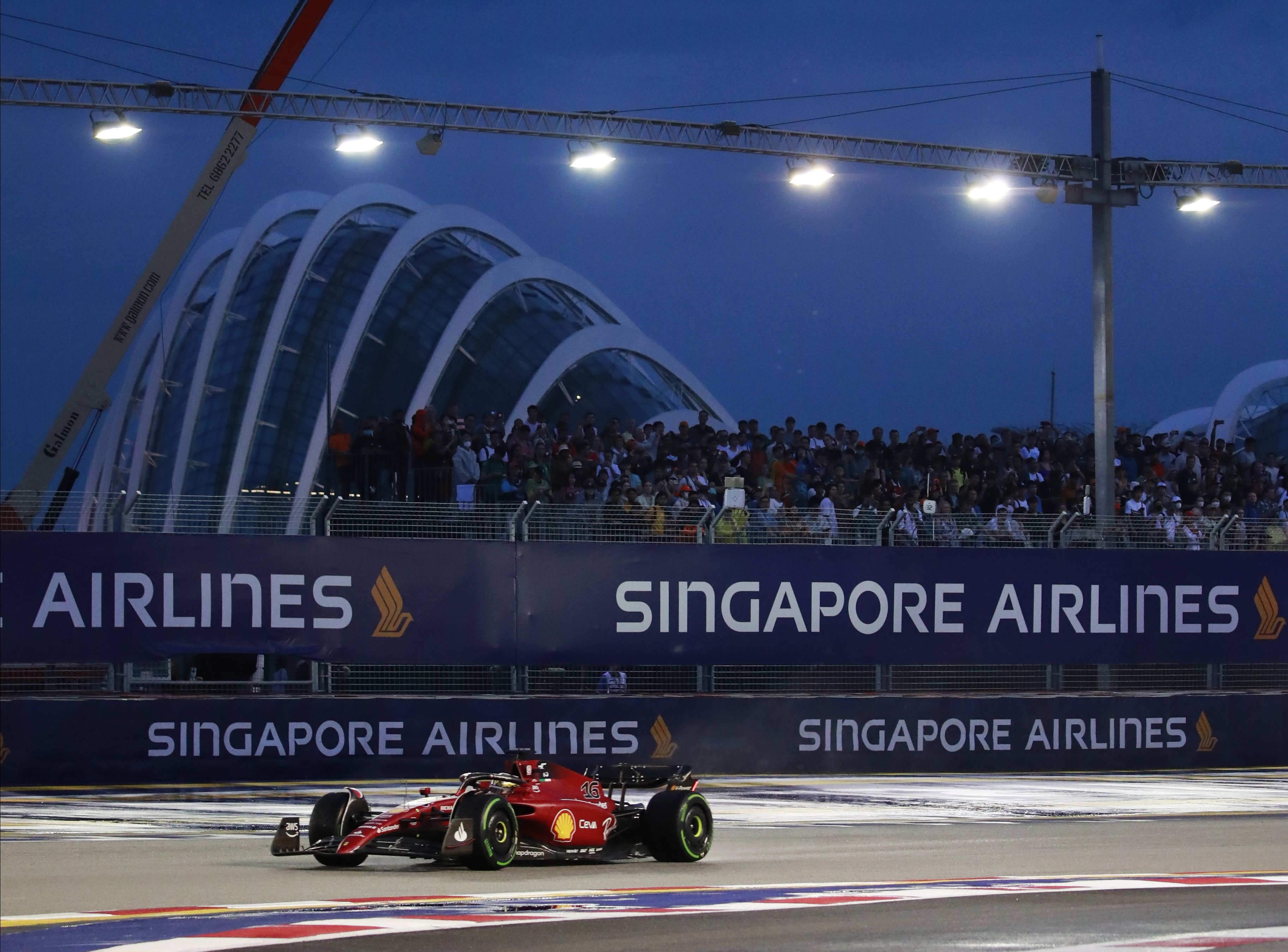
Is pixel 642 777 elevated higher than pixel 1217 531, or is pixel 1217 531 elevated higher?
pixel 1217 531

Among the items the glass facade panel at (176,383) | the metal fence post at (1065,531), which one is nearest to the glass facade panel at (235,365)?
the glass facade panel at (176,383)

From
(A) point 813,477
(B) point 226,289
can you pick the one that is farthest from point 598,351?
(A) point 813,477

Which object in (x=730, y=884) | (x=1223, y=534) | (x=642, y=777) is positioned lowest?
(x=730, y=884)

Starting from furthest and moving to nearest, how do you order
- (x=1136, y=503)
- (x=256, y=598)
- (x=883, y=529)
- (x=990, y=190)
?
1. (x=1136, y=503)
2. (x=990, y=190)
3. (x=883, y=529)
4. (x=256, y=598)

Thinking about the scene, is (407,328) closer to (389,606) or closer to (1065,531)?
(1065,531)

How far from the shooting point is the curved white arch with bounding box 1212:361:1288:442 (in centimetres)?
4434

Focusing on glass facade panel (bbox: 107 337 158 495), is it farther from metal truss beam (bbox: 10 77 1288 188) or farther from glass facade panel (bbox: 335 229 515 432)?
metal truss beam (bbox: 10 77 1288 188)

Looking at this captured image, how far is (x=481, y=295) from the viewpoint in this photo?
4219cm

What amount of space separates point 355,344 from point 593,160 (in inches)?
773

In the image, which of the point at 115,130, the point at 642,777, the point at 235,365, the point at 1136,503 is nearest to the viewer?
the point at 642,777

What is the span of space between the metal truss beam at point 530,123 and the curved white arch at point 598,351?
1464 centimetres

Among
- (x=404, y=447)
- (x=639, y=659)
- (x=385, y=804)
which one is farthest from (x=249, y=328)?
(x=385, y=804)

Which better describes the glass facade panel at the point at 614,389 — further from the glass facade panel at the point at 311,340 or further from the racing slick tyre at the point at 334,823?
the racing slick tyre at the point at 334,823

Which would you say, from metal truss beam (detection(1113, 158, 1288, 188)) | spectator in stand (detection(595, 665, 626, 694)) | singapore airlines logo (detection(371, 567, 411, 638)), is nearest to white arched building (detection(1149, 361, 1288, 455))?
metal truss beam (detection(1113, 158, 1288, 188))
